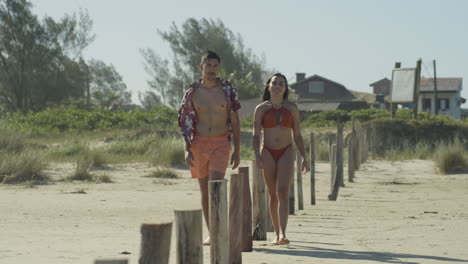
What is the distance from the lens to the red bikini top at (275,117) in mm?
7855

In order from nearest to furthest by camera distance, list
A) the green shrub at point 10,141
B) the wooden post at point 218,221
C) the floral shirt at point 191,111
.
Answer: the wooden post at point 218,221
the floral shirt at point 191,111
the green shrub at point 10,141

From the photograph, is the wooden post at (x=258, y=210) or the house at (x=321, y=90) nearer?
the wooden post at (x=258, y=210)

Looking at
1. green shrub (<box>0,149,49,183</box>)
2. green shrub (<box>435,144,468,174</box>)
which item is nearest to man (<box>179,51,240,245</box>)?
green shrub (<box>0,149,49,183</box>)

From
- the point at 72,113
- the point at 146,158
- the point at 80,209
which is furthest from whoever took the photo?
the point at 72,113

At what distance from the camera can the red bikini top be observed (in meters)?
7.86

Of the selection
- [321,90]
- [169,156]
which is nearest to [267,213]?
[169,156]

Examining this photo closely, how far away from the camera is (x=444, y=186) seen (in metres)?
17.5

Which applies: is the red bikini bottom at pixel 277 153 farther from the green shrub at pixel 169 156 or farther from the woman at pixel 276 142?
the green shrub at pixel 169 156

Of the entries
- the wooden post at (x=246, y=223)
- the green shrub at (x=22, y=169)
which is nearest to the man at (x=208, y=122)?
the wooden post at (x=246, y=223)

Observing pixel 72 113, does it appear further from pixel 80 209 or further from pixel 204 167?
pixel 204 167

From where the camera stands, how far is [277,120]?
785cm

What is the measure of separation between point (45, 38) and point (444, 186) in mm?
34722

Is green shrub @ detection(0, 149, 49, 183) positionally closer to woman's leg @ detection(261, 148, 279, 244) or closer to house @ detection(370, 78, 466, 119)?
woman's leg @ detection(261, 148, 279, 244)

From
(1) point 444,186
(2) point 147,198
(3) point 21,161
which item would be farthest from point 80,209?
(1) point 444,186
